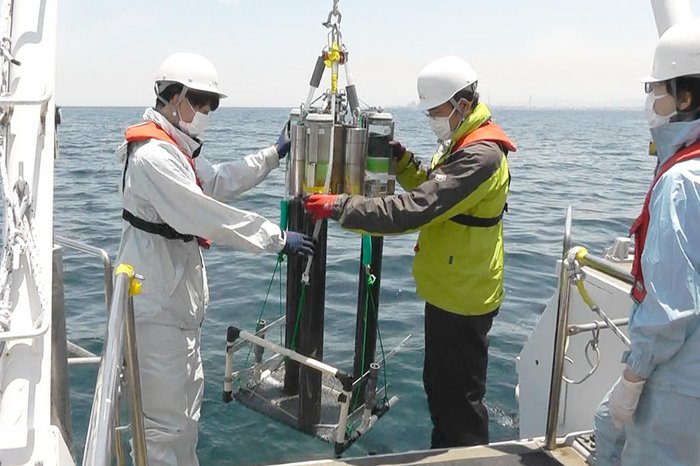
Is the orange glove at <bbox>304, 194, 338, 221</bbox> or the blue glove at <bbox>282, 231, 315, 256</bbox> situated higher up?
the orange glove at <bbox>304, 194, 338, 221</bbox>

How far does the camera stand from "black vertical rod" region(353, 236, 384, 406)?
13.7ft

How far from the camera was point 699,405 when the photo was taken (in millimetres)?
2309

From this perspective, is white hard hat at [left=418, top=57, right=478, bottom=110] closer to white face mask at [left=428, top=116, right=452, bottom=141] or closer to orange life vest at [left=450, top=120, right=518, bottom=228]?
white face mask at [left=428, top=116, right=452, bottom=141]

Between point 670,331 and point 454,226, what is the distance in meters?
1.67

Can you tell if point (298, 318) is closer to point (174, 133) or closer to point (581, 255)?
point (174, 133)

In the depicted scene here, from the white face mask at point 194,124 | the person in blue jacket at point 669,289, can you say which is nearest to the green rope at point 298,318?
the white face mask at point 194,124

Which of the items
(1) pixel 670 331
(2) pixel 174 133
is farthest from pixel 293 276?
(1) pixel 670 331

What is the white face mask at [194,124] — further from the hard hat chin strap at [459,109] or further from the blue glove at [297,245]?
the hard hat chin strap at [459,109]

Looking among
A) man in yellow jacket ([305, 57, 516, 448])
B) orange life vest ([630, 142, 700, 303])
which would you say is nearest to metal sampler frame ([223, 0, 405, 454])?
man in yellow jacket ([305, 57, 516, 448])

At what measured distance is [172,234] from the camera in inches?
138

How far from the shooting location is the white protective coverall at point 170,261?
3330 mm

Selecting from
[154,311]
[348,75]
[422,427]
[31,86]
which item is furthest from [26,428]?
[422,427]

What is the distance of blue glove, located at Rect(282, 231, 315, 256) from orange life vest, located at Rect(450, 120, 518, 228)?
851 millimetres

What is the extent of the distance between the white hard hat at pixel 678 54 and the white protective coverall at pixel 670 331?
23cm
